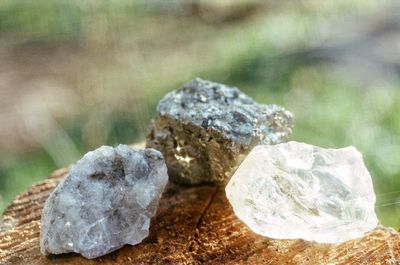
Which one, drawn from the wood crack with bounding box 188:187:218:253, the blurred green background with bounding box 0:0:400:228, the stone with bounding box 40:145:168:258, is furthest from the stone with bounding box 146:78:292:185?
the blurred green background with bounding box 0:0:400:228

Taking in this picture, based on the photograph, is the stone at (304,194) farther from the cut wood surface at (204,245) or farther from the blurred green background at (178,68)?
the blurred green background at (178,68)

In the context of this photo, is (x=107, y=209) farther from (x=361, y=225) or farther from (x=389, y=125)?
(x=389, y=125)

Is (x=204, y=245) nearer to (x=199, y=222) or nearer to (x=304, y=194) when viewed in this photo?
(x=199, y=222)

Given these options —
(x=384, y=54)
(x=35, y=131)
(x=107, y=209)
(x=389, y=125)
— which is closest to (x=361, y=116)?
(x=389, y=125)

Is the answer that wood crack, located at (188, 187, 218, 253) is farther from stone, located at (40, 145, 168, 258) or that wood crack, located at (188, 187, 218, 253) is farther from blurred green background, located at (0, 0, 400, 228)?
blurred green background, located at (0, 0, 400, 228)

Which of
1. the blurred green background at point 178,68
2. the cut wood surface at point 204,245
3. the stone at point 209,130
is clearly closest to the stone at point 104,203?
the cut wood surface at point 204,245

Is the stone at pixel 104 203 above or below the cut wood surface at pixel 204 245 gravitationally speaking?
above
